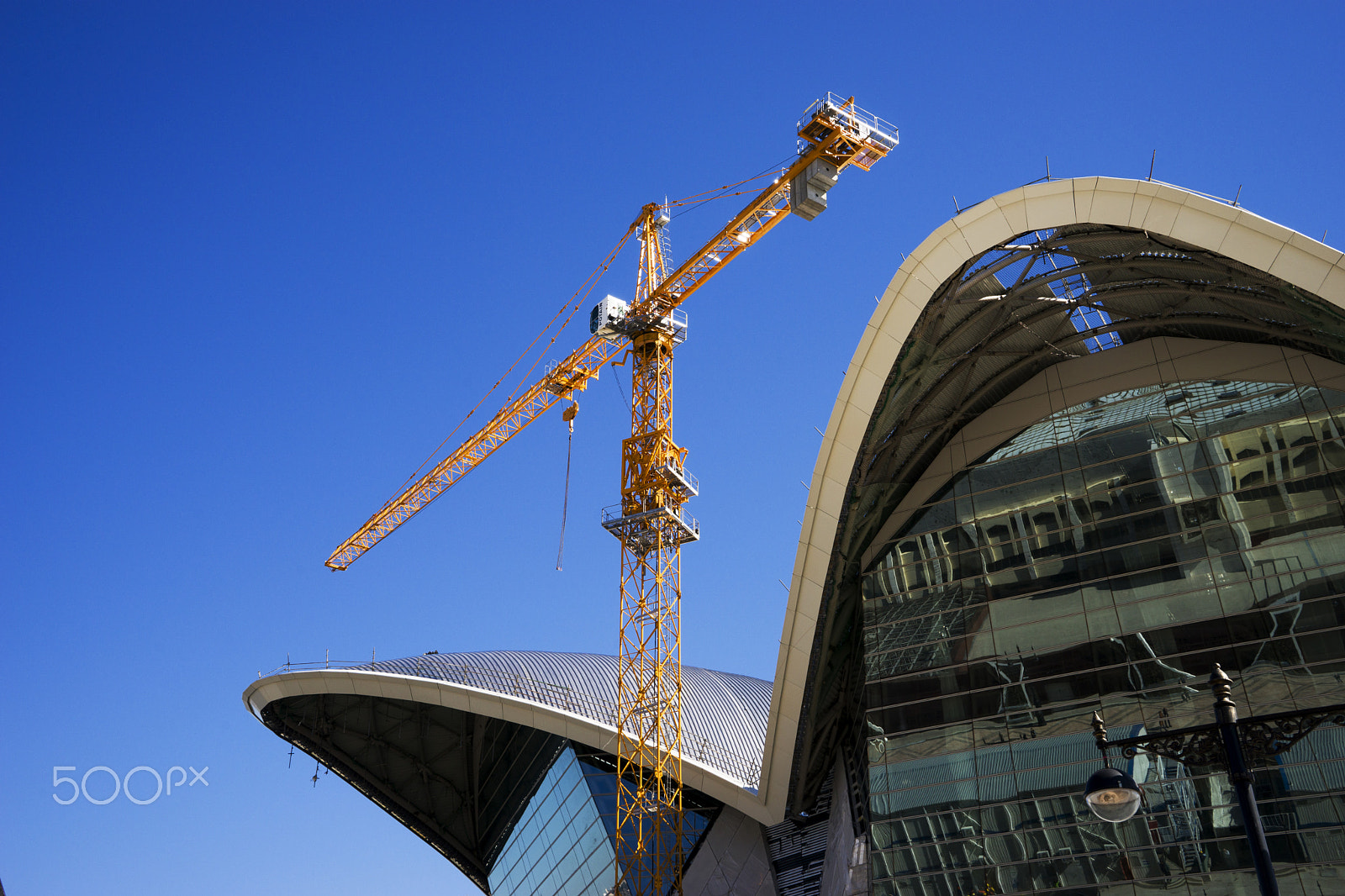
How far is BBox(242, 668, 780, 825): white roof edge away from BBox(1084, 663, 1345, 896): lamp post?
26.0 metres

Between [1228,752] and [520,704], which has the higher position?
[520,704]

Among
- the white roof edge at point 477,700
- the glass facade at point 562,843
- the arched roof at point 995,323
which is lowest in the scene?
the glass facade at point 562,843

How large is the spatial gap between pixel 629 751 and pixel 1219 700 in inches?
1235

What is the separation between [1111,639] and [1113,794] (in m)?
17.7

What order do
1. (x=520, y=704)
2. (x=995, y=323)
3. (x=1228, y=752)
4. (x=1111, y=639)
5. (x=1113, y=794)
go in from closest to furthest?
1. (x=1228, y=752)
2. (x=1113, y=794)
3. (x=1111, y=639)
4. (x=995, y=323)
5. (x=520, y=704)

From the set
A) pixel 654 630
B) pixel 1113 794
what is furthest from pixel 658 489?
pixel 1113 794

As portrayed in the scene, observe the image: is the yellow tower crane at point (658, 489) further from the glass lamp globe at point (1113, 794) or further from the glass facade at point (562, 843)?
the glass lamp globe at point (1113, 794)

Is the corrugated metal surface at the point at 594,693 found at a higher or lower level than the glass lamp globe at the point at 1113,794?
higher

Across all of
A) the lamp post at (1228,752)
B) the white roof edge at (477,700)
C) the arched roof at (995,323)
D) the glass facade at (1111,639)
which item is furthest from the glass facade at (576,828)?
the lamp post at (1228,752)

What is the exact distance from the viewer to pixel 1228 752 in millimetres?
10617

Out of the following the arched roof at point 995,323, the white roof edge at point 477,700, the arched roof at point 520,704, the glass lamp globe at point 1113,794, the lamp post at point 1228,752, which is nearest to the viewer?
the lamp post at point 1228,752

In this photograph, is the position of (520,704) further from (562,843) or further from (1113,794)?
(1113,794)

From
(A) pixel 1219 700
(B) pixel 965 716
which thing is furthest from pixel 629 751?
(A) pixel 1219 700

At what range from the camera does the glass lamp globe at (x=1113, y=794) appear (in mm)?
10859
